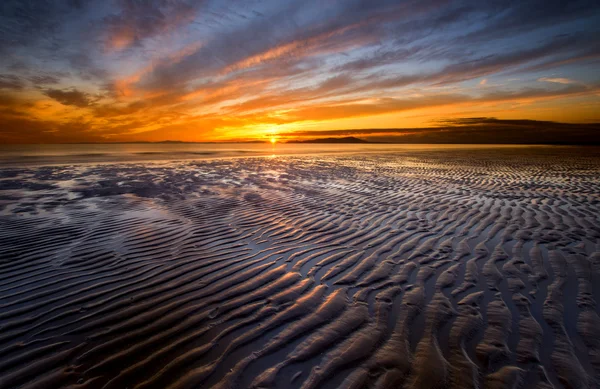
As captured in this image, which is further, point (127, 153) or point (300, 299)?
point (127, 153)

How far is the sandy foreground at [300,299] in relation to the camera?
8.90 ft

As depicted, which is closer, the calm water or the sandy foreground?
the sandy foreground

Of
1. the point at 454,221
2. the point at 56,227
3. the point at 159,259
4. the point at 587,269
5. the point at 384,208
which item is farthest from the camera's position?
the point at 384,208

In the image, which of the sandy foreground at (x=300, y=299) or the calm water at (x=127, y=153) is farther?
the calm water at (x=127, y=153)

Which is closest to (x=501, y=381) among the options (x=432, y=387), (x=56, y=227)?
(x=432, y=387)

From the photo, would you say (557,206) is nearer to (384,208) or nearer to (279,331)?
(384,208)

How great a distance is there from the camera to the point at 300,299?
3.96 metres

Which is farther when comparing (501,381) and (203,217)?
(203,217)

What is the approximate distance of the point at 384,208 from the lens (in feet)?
29.7

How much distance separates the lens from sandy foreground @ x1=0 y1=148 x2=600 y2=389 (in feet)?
8.90

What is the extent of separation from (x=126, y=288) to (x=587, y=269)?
743 centimetres

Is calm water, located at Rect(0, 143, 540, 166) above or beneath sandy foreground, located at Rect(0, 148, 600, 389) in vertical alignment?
above

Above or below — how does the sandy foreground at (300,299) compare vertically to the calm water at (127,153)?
below

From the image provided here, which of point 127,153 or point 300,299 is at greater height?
point 127,153
